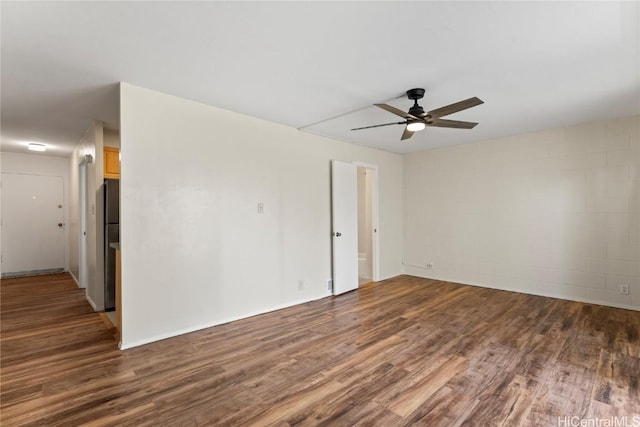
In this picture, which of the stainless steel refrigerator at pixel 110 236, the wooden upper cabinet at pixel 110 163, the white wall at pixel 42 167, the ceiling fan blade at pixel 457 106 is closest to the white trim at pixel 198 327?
the stainless steel refrigerator at pixel 110 236

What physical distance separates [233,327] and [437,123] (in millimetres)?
3192

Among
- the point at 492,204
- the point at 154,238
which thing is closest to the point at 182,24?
the point at 154,238

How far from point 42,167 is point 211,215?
5.49 m

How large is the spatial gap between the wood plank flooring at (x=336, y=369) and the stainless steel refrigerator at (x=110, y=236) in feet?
1.06

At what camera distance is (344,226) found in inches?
194

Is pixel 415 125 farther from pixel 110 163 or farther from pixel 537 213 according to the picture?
pixel 110 163

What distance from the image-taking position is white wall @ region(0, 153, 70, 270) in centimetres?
592

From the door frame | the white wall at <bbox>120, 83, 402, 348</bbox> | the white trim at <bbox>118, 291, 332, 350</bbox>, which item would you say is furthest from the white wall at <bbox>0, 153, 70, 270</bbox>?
the door frame

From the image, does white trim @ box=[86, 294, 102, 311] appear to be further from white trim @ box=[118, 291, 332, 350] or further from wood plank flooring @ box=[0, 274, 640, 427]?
white trim @ box=[118, 291, 332, 350]

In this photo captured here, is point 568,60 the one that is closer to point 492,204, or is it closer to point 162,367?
point 492,204

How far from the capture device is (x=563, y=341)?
2.96 m

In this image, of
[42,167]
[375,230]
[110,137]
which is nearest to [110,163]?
[110,137]

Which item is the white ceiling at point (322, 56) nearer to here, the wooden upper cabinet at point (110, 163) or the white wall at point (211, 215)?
the white wall at point (211, 215)

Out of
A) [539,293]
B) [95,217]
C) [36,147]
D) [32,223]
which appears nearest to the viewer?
[95,217]
